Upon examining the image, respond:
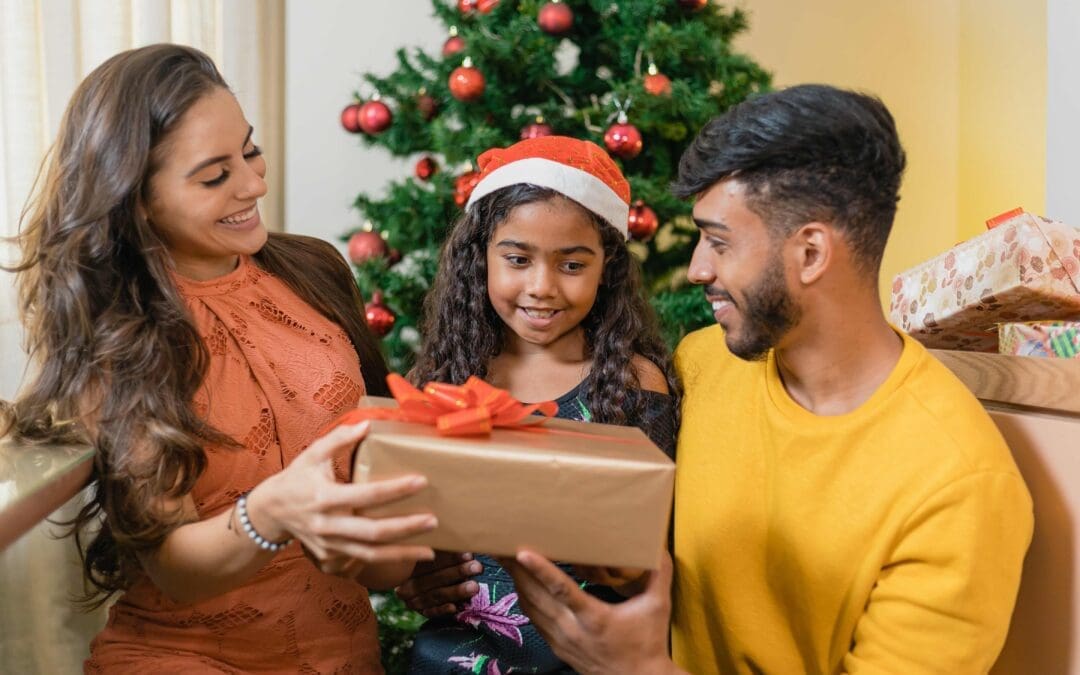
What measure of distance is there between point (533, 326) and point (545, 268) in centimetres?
10

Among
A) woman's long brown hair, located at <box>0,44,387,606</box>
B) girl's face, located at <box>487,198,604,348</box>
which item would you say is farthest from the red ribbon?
girl's face, located at <box>487,198,604,348</box>

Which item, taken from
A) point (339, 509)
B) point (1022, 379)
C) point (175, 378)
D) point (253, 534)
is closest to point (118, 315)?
point (175, 378)

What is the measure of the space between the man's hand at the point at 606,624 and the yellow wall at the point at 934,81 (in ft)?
10.4

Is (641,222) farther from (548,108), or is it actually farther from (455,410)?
(455,410)

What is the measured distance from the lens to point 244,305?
158 centimetres

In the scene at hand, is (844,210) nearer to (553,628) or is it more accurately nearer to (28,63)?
(553,628)

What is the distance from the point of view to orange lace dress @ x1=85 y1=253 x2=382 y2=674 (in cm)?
144

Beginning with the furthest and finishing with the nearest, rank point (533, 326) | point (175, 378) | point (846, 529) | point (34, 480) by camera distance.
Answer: point (533, 326) → point (175, 378) → point (846, 529) → point (34, 480)

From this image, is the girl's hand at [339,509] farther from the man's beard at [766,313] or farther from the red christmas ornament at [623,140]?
the red christmas ornament at [623,140]

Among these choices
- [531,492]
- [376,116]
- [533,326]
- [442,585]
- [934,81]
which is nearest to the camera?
[531,492]

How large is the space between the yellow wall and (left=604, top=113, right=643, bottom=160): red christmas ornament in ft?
5.81

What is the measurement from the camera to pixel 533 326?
163 cm

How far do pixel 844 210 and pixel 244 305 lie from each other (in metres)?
0.90

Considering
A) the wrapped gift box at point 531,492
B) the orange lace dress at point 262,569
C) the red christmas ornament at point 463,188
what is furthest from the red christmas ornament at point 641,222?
the wrapped gift box at point 531,492
